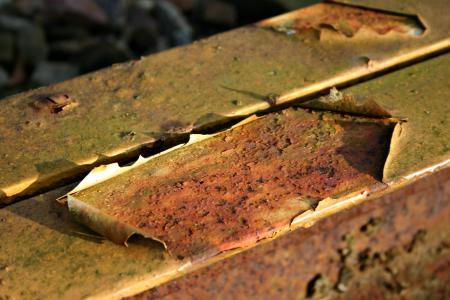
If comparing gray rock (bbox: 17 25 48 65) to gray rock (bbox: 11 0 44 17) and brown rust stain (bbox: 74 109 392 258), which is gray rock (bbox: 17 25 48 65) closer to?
gray rock (bbox: 11 0 44 17)

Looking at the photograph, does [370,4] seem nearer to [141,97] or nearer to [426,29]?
[426,29]

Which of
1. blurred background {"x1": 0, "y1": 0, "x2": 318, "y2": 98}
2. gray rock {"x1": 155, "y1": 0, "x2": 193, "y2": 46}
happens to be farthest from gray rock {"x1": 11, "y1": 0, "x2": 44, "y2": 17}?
gray rock {"x1": 155, "y1": 0, "x2": 193, "y2": 46}

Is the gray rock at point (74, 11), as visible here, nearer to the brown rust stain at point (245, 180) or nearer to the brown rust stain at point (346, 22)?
the brown rust stain at point (346, 22)

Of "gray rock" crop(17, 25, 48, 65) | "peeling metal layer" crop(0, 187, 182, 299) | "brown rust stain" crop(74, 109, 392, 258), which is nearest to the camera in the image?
"peeling metal layer" crop(0, 187, 182, 299)

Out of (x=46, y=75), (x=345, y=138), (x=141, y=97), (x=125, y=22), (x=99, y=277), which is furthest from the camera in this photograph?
(x=125, y=22)

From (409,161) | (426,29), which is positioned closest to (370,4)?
(426,29)

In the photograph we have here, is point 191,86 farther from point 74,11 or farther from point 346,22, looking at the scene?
point 74,11
